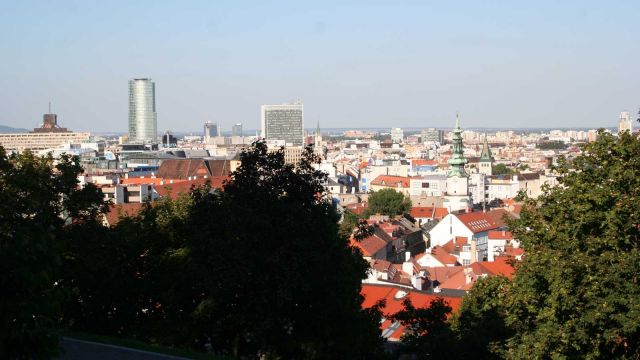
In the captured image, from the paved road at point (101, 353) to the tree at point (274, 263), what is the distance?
170cm

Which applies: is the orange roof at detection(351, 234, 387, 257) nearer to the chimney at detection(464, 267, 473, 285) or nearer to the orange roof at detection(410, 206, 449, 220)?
the chimney at detection(464, 267, 473, 285)

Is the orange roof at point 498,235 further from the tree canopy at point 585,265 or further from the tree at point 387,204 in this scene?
the tree canopy at point 585,265

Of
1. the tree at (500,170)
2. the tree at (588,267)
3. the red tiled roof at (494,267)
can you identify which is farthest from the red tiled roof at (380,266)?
the tree at (500,170)

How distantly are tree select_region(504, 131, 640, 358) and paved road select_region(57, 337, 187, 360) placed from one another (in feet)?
21.7

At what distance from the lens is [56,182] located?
20875mm

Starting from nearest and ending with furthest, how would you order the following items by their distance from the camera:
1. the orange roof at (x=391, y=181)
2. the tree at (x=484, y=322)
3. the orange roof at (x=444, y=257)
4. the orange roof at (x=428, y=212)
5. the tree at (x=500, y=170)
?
the tree at (x=484, y=322) → the orange roof at (x=444, y=257) → the orange roof at (x=428, y=212) → the orange roof at (x=391, y=181) → the tree at (x=500, y=170)

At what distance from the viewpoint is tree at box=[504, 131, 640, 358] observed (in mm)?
16234

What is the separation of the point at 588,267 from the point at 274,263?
528 cm

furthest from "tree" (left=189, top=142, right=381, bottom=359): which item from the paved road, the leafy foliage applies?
the paved road

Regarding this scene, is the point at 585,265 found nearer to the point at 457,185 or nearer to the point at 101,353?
the point at 101,353

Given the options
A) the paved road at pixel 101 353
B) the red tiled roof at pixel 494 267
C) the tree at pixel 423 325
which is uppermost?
the paved road at pixel 101 353

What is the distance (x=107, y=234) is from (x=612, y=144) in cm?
994

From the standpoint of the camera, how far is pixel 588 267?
53.7 ft

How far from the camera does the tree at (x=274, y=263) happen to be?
50.0 ft
